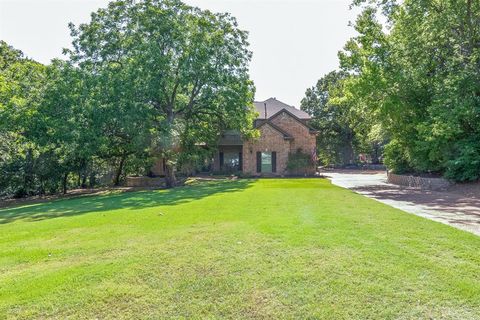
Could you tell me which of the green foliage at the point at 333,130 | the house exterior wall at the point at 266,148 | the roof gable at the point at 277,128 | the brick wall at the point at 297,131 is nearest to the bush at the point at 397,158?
the brick wall at the point at 297,131

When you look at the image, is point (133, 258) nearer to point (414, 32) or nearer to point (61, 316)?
point (61, 316)

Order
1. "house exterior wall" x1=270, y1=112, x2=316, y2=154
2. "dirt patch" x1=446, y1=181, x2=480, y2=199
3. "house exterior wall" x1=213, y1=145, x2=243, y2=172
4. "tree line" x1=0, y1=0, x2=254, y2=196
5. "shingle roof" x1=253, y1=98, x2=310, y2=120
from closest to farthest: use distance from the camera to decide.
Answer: "dirt patch" x1=446, y1=181, x2=480, y2=199 → "tree line" x1=0, y1=0, x2=254, y2=196 → "house exterior wall" x1=270, y1=112, x2=316, y2=154 → "house exterior wall" x1=213, y1=145, x2=243, y2=172 → "shingle roof" x1=253, y1=98, x2=310, y2=120

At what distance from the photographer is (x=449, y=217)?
9.80m

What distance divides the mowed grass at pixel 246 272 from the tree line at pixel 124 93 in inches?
529

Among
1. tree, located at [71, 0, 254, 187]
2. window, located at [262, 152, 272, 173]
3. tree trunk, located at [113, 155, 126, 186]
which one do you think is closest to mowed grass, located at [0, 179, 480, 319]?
tree, located at [71, 0, 254, 187]

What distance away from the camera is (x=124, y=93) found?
2091 centimetres

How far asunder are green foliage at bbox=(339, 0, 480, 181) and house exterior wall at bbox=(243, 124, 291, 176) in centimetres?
1219

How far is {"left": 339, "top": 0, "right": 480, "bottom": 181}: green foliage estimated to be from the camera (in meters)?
17.0

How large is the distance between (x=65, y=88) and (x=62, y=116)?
5.66 ft

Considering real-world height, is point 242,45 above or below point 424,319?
above

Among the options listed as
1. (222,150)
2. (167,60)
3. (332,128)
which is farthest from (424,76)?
(332,128)

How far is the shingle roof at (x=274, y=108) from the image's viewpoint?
128 feet

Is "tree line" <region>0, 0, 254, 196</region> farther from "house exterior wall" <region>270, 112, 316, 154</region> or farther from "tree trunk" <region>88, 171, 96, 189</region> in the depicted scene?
"house exterior wall" <region>270, 112, 316, 154</region>

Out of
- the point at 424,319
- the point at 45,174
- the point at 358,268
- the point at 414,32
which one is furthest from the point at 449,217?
the point at 45,174
